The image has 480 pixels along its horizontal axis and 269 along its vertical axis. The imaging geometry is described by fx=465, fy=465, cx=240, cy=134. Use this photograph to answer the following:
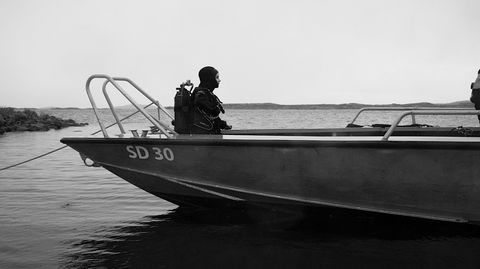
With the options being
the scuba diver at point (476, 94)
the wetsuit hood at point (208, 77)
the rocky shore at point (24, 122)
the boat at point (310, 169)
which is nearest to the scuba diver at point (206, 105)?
the wetsuit hood at point (208, 77)

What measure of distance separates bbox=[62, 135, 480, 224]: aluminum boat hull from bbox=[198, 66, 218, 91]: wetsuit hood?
70 cm

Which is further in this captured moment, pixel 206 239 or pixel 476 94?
pixel 476 94

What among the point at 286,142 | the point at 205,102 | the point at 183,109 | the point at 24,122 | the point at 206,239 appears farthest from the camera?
the point at 24,122

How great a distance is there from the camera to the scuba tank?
537 centimetres

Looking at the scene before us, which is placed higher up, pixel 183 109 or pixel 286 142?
pixel 183 109

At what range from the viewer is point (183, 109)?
17.7ft

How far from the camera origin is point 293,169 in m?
4.76

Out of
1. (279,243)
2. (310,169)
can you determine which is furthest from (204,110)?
(279,243)

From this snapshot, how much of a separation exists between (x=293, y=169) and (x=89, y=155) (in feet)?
8.24

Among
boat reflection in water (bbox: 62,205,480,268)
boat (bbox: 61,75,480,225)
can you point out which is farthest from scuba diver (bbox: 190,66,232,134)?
boat reflection in water (bbox: 62,205,480,268)

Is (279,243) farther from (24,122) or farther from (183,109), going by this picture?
(24,122)

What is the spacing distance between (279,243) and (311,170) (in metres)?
0.80

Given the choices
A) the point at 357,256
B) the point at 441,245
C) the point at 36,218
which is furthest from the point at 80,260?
the point at 441,245

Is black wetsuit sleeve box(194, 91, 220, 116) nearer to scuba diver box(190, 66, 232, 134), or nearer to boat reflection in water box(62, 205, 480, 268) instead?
scuba diver box(190, 66, 232, 134)
